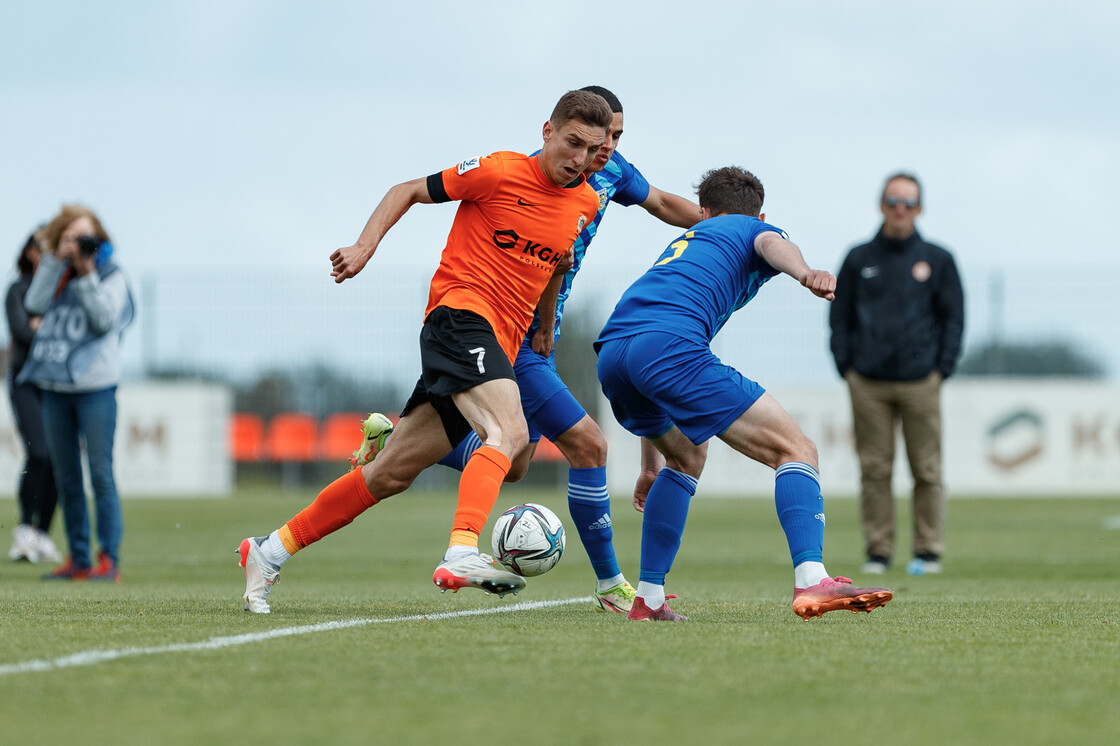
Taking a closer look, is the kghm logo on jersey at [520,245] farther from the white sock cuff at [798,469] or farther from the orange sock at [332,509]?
the white sock cuff at [798,469]

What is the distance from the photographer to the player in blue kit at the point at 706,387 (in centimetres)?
484

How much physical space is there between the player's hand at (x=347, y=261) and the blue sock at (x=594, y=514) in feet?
4.26

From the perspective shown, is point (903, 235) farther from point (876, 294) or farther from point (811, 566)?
point (811, 566)

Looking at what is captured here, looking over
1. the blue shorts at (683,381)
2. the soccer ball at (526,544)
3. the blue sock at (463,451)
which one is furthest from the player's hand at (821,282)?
the blue sock at (463,451)

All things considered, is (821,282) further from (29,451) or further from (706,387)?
(29,451)

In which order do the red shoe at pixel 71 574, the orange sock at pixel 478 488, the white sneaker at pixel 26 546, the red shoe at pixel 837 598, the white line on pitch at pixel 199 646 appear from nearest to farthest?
1. the white line on pitch at pixel 199 646
2. the red shoe at pixel 837 598
3. the orange sock at pixel 478 488
4. the red shoe at pixel 71 574
5. the white sneaker at pixel 26 546

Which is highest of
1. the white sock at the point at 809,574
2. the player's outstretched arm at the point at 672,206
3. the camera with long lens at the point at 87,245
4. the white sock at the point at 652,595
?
the player's outstretched arm at the point at 672,206

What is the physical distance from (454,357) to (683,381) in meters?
0.83

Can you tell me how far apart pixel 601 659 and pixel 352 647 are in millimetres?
701

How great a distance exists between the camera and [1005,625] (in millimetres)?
4773

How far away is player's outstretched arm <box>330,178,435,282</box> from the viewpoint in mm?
4957

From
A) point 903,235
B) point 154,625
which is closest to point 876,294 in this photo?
point 903,235

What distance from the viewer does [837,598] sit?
14.8 ft

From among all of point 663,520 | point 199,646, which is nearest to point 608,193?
point 663,520
